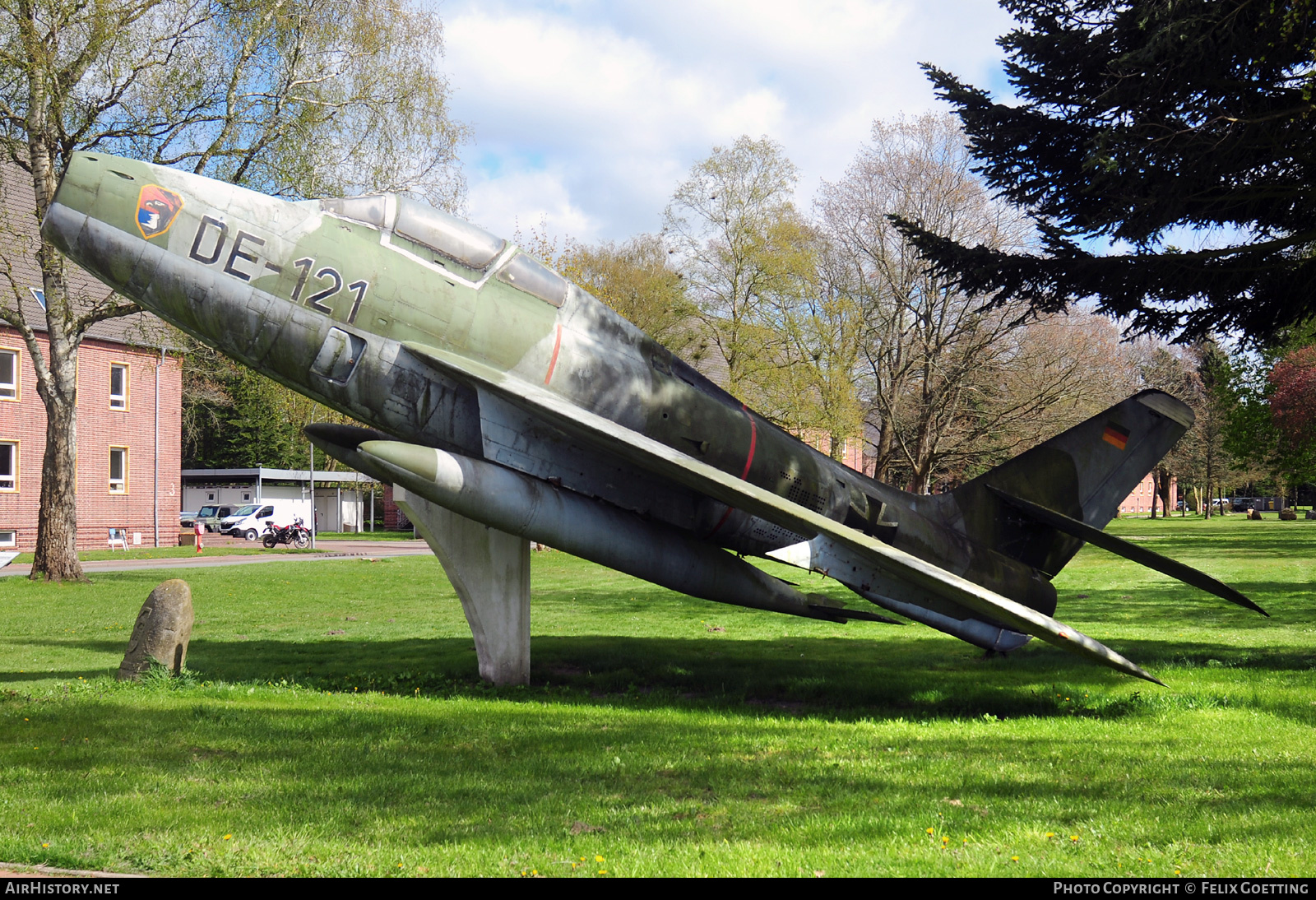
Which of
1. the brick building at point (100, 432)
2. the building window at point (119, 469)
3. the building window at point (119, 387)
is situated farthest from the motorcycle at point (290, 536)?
the building window at point (119, 387)

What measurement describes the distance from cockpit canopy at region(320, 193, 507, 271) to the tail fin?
696 cm

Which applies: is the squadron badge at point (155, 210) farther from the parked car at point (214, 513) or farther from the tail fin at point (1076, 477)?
the parked car at point (214, 513)

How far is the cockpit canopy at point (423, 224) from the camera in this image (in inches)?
368

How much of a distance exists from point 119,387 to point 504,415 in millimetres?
38223

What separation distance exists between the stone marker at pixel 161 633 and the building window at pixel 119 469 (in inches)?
1368

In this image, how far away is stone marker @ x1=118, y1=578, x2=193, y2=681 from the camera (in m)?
10.2

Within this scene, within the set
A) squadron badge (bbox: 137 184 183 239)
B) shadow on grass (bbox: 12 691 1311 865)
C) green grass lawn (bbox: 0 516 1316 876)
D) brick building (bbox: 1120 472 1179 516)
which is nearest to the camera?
green grass lawn (bbox: 0 516 1316 876)

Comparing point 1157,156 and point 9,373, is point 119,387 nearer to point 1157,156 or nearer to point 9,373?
point 9,373

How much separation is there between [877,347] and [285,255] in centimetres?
3337

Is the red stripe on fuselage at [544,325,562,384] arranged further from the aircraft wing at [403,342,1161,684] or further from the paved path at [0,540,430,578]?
the paved path at [0,540,430,578]

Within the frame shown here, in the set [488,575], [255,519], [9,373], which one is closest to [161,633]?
[488,575]

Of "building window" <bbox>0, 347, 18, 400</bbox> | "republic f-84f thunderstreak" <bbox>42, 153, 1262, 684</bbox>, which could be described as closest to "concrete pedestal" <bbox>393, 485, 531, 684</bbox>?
"republic f-84f thunderstreak" <bbox>42, 153, 1262, 684</bbox>

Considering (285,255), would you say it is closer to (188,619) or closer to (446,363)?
(446,363)

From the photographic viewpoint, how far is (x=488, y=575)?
10.4 m
